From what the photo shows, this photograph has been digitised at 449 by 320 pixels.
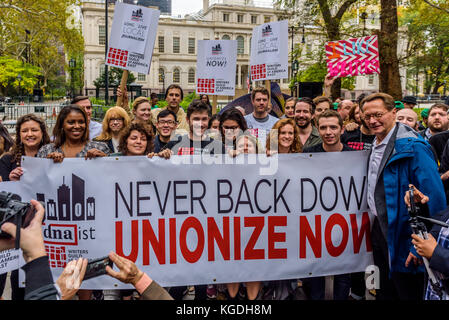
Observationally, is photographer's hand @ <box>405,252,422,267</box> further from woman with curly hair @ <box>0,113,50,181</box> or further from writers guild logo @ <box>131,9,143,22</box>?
writers guild logo @ <box>131,9,143,22</box>

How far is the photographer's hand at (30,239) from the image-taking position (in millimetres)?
1742

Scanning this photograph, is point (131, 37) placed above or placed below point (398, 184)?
above

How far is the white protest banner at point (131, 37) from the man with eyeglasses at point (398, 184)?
406 centimetres

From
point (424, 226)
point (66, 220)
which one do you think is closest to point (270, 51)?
point (66, 220)

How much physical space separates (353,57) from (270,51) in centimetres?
227

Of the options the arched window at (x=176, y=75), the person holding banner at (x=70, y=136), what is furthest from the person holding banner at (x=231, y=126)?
the arched window at (x=176, y=75)

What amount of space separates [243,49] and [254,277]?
80.8m

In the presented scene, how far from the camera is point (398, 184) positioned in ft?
10.9

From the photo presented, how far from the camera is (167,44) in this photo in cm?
7856

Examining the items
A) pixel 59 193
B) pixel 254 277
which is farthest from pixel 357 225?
pixel 59 193

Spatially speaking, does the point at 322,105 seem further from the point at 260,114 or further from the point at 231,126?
the point at 231,126

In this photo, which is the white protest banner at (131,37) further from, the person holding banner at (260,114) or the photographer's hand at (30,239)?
the photographer's hand at (30,239)

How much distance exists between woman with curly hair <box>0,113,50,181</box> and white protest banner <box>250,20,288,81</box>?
4.01 metres

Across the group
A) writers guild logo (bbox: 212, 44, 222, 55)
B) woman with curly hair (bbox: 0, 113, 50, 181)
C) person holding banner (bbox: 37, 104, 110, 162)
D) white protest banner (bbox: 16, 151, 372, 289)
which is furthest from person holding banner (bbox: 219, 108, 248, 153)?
writers guild logo (bbox: 212, 44, 222, 55)
